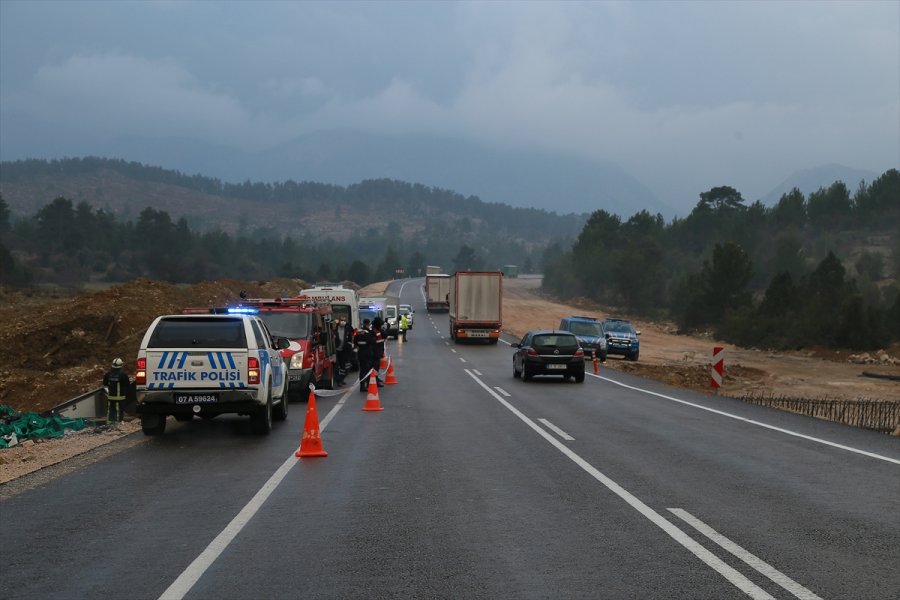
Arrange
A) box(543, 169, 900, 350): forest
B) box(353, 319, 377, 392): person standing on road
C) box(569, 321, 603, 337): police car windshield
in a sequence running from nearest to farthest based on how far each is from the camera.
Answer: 1. box(353, 319, 377, 392): person standing on road
2. box(569, 321, 603, 337): police car windshield
3. box(543, 169, 900, 350): forest

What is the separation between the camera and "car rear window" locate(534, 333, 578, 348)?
2725 centimetres

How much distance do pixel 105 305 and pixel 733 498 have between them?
106ft

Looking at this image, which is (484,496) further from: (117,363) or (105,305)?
(105,305)

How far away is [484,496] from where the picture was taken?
9.56 m

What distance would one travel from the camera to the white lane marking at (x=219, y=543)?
6.18 m

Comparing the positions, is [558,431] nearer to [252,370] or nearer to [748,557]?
[252,370]

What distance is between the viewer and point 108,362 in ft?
96.8

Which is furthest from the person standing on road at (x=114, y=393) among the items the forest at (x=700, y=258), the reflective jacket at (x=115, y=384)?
the forest at (x=700, y=258)

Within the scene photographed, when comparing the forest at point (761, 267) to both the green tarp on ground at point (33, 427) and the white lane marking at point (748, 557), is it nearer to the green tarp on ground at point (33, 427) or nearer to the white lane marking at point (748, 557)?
the green tarp on ground at point (33, 427)

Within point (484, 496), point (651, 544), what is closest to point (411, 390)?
point (484, 496)

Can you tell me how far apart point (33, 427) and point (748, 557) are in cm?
1280

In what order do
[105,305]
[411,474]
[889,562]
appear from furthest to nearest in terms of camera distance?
[105,305]
[411,474]
[889,562]

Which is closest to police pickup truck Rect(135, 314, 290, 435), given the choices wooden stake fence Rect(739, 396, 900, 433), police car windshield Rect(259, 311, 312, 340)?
police car windshield Rect(259, 311, 312, 340)

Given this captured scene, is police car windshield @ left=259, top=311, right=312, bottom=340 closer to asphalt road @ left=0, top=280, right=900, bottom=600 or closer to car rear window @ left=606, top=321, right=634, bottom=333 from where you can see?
asphalt road @ left=0, top=280, right=900, bottom=600
